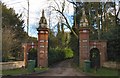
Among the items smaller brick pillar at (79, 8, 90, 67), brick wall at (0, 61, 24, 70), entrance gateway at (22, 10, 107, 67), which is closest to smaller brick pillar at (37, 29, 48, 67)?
entrance gateway at (22, 10, 107, 67)

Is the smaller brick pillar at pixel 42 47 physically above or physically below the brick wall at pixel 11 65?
above

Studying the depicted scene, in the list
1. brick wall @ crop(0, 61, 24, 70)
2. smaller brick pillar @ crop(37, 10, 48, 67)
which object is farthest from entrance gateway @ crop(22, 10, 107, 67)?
brick wall @ crop(0, 61, 24, 70)

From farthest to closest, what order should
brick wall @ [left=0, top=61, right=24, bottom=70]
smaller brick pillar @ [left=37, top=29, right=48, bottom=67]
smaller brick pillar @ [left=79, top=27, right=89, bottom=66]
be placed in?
1. smaller brick pillar @ [left=37, top=29, right=48, bottom=67]
2. smaller brick pillar @ [left=79, top=27, right=89, bottom=66]
3. brick wall @ [left=0, top=61, right=24, bottom=70]

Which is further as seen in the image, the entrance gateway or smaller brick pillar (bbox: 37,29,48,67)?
smaller brick pillar (bbox: 37,29,48,67)

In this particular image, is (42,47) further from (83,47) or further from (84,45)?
(84,45)

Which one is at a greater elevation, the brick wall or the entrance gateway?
the entrance gateway

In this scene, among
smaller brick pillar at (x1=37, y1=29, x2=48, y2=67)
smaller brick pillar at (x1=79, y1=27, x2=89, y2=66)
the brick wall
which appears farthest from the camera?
smaller brick pillar at (x1=37, y1=29, x2=48, y2=67)

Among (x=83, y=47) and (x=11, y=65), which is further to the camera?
(x=83, y=47)

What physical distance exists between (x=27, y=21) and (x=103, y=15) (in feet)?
54.5

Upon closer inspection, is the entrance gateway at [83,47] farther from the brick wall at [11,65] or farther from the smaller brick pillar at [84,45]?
the brick wall at [11,65]

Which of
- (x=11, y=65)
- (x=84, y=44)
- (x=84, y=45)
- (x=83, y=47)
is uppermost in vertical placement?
(x=84, y=44)

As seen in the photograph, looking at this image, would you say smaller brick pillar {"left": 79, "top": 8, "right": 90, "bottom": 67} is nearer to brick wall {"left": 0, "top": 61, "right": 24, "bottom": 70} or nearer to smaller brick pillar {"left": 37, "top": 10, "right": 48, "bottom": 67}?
smaller brick pillar {"left": 37, "top": 10, "right": 48, "bottom": 67}

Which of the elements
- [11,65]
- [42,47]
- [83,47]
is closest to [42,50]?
[42,47]

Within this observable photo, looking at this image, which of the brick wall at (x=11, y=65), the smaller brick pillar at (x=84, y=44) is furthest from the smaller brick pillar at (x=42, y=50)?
the smaller brick pillar at (x=84, y=44)
